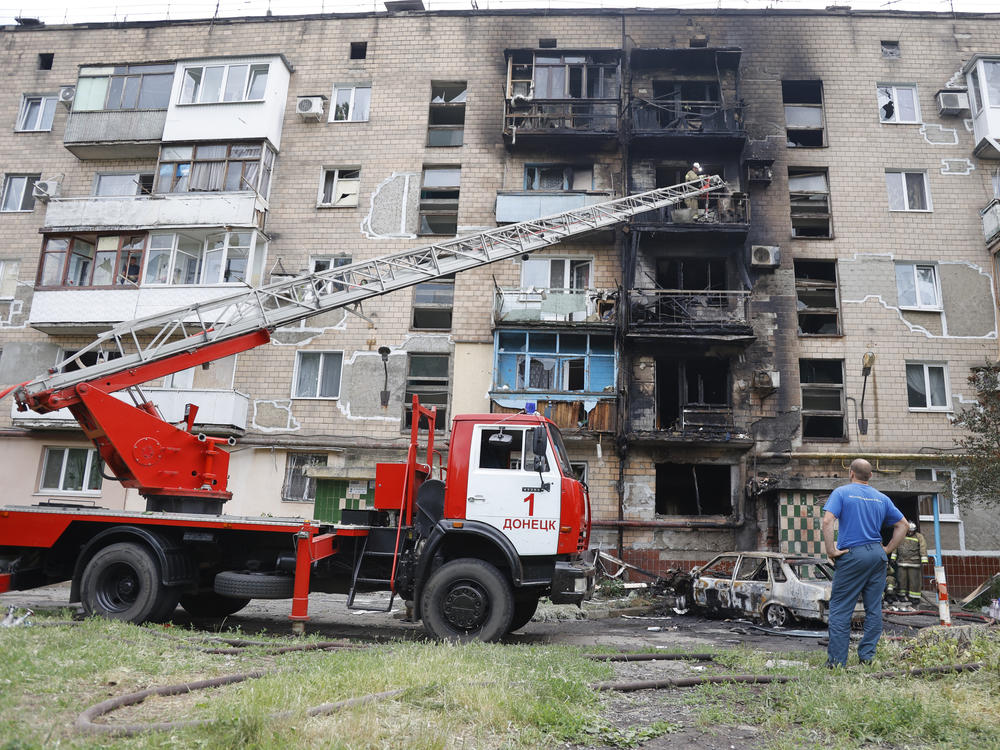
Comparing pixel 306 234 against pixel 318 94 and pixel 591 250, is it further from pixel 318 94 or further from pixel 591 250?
pixel 591 250

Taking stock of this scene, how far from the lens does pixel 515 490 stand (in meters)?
A: 9.04

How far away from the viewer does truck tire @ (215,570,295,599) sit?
29.6 ft

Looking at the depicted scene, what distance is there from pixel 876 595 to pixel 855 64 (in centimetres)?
2119

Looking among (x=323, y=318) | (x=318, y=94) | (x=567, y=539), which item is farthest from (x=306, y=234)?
(x=567, y=539)

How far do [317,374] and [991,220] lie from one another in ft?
66.6

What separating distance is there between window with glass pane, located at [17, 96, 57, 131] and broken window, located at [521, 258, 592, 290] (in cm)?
1765

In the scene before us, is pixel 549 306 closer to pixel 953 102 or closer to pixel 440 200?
pixel 440 200

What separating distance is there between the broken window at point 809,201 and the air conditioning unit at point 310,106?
→ 49.5 feet

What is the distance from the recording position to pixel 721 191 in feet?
68.3

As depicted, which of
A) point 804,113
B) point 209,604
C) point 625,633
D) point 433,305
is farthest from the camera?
point 804,113

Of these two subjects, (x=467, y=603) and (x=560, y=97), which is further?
(x=560, y=97)

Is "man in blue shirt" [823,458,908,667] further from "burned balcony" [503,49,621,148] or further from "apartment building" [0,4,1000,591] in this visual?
"burned balcony" [503,49,621,148]

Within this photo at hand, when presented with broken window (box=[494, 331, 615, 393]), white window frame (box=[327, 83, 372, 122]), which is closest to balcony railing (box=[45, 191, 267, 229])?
white window frame (box=[327, 83, 372, 122])

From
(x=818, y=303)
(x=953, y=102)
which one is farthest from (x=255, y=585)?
(x=953, y=102)
